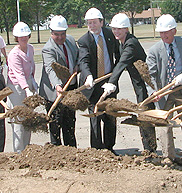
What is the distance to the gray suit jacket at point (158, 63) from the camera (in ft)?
17.4

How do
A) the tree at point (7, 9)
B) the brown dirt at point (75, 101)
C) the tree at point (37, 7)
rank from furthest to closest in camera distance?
the tree at point (37, 7) < the tree at point (7, 9) < the brown dirt at point (75, 101)

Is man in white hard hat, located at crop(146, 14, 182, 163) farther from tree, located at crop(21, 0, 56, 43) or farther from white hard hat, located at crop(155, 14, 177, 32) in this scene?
tree, located at crop(21, 0, 56, 43)

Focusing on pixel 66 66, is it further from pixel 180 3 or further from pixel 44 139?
pixel 180 3

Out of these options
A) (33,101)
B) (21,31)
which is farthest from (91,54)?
(33,101)

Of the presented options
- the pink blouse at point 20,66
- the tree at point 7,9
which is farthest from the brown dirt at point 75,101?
the tree at point 7,9

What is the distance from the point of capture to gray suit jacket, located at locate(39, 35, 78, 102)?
218 inches

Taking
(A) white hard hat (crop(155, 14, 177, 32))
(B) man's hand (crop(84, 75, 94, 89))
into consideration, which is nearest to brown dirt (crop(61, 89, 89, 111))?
(B) man's hand (crop(84, 75, 94, 89))

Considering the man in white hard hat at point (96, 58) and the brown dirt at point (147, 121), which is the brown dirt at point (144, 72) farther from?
the man in white hard hat at point (96, 58)

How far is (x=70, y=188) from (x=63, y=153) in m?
0.94

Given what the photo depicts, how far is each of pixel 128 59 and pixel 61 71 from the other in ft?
3.07

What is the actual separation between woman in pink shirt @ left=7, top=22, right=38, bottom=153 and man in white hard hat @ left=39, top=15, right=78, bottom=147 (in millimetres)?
217

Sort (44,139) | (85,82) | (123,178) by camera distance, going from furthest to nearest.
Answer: (44,139), (85,82), (123,178)

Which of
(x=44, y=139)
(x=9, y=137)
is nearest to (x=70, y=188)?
(x=44, y=139)

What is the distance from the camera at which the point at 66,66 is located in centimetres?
577
